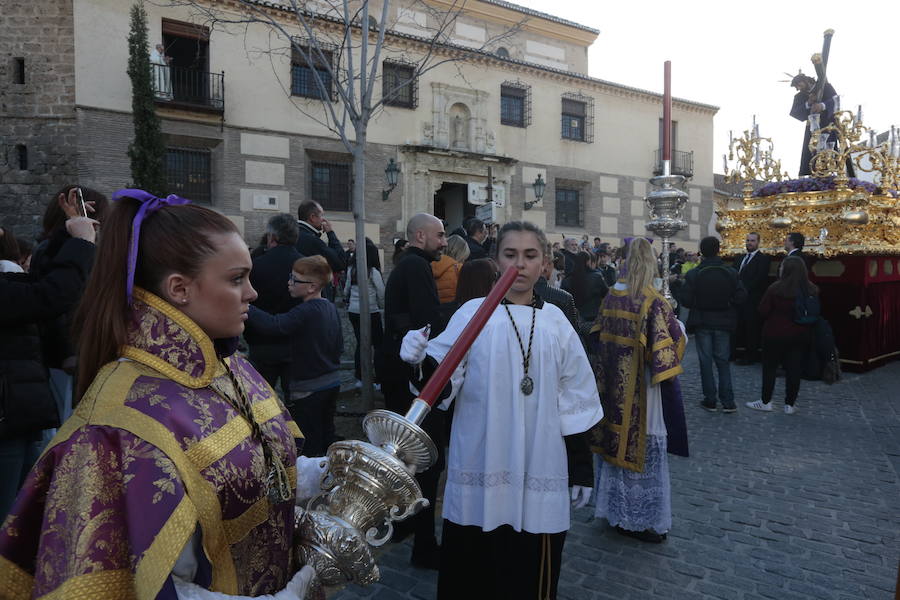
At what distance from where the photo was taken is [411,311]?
408 cm

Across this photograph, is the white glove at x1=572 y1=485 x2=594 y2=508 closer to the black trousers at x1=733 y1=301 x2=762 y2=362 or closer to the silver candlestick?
the silver candlestick

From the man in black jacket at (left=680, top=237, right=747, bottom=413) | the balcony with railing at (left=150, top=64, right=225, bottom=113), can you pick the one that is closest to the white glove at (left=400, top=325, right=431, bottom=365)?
the man in black jacket at (left=680, top=237, right=747, bottom=413)

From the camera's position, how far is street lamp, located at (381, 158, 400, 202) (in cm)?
1703

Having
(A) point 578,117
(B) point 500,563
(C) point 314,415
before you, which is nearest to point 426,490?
(C) point 314,415

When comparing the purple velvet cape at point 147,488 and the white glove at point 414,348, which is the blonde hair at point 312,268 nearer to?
the white glove at point 414,348

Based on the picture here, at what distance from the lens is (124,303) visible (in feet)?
4.08

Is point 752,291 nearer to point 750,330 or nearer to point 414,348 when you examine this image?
point 750,330

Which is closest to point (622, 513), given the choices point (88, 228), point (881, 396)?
point (88, 228)

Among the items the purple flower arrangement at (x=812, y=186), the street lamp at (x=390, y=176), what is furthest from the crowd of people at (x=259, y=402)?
the street lamp at (x=390, y=176)

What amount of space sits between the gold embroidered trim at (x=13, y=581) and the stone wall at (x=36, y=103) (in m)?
16.6

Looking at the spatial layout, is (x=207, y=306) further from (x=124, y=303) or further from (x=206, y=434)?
(x=206, y=434)

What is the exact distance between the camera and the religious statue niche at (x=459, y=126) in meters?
20.4

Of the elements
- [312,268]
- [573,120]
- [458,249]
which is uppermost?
[573,120]

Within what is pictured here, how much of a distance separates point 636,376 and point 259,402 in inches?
117
